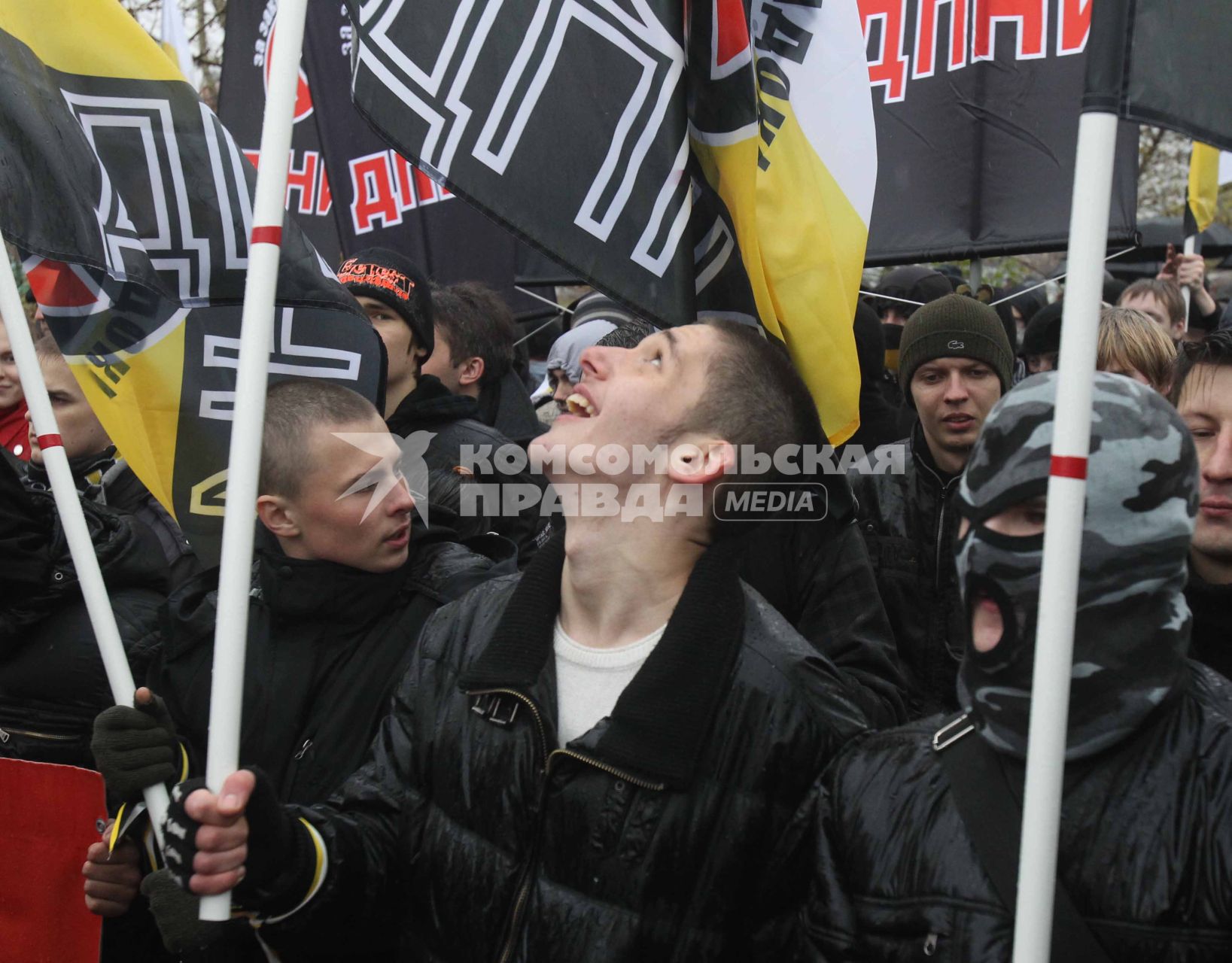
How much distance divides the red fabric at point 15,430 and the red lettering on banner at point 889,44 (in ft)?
11.0

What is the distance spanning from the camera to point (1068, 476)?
1.54 metres

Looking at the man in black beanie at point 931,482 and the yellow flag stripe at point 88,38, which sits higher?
the yellow flag stripe at point 88,38

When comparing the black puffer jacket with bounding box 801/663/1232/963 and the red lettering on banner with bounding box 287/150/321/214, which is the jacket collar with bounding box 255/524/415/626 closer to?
the black puffer jacket with bounding box 801/663/1232/963

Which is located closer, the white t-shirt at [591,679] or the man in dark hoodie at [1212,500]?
the white t-shirt at [591,679]

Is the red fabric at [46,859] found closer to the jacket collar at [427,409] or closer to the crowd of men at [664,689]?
the crowd of men at [664,689]

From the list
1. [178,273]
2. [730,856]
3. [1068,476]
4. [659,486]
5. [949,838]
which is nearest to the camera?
[1068,476]

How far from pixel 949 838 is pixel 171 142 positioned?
242 centimetres

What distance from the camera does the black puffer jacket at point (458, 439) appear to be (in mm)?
4148

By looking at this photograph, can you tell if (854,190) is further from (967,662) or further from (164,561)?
(164,561)

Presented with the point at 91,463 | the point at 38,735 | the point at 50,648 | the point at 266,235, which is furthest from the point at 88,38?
the point at 38,735

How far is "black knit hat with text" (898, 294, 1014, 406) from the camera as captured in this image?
3.86 metres

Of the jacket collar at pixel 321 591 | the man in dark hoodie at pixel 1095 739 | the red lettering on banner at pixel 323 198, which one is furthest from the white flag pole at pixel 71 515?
the red lettering on banner at pixel 323 198

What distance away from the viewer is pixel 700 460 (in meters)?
2.39

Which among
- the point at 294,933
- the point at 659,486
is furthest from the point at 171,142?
the point at 294,933
